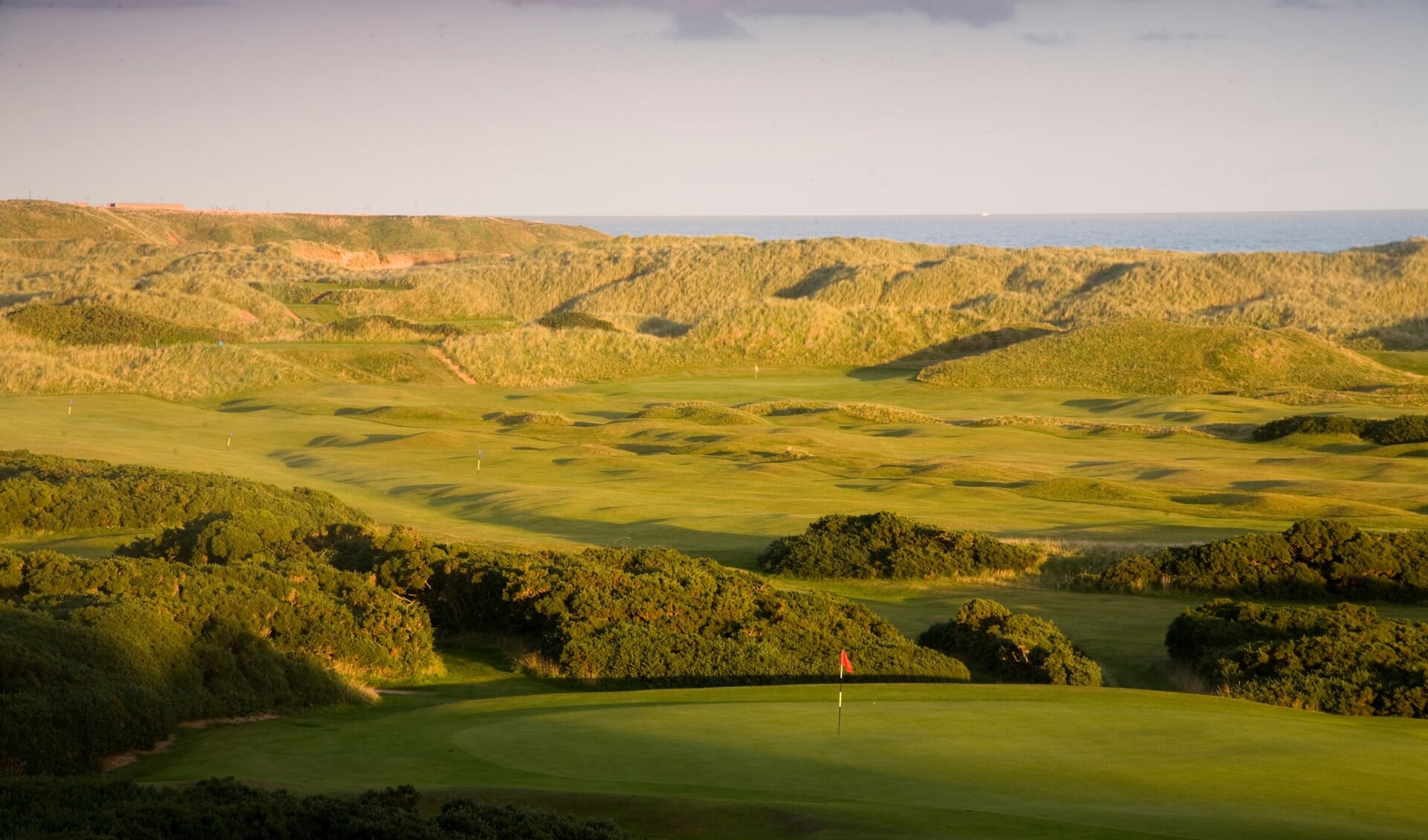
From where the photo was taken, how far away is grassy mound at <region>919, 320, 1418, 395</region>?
80.7 metres

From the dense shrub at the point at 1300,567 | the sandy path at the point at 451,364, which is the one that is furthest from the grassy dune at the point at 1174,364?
the dense shrub at the point at 1300,567

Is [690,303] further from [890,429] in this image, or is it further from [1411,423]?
[1411,423]

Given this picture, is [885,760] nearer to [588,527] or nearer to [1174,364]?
[588,527]

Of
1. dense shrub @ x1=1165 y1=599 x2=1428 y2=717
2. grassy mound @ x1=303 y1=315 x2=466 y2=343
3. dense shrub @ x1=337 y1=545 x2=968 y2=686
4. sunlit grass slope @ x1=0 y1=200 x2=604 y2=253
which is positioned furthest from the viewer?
sunlit grass slope @ x1=0 y1=200 x2=604 y2=253

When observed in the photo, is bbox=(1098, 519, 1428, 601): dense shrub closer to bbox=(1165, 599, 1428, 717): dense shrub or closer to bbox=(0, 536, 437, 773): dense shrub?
bbox=(1165, 599, 1428, 717): dense shrub

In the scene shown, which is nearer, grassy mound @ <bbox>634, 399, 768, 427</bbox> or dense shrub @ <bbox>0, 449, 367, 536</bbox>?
dense shrub @ <bbox>0, 449, 367, 536</bbox>

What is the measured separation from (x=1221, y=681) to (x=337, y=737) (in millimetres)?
10965

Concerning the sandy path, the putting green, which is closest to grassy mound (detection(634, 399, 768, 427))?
the sandy path

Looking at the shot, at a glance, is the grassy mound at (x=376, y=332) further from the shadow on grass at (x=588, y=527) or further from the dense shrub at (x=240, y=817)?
the dense shrub at (x=240, y=817)

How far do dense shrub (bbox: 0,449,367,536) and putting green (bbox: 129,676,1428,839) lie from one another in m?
16.7

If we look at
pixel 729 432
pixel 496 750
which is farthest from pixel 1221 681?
pixel 729 432

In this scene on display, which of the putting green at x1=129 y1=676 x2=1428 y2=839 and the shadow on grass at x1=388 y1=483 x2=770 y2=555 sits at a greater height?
the putting green at x1=129 y1=676 x2=1428 y2=839

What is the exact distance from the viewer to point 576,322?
100 meters

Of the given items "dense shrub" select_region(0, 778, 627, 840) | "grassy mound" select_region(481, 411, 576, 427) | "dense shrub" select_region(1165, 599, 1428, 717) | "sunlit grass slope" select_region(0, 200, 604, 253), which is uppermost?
"sunlit grass slope" select_region(0, 200, 604, 253)
